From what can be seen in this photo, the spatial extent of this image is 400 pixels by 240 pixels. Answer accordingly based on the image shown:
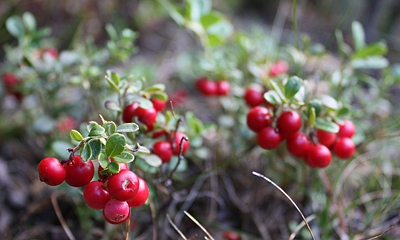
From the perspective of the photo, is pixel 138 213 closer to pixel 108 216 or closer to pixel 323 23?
pixel 108 216

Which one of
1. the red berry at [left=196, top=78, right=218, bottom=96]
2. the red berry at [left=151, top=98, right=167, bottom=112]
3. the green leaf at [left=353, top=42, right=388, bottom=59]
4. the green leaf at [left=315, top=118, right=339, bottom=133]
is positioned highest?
the green leaf at [left=353, top=42, right=388, bottom=59]

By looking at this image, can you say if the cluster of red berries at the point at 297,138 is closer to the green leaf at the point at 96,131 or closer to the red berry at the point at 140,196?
the red berry at the point at 140,196

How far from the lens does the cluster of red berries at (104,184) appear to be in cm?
80

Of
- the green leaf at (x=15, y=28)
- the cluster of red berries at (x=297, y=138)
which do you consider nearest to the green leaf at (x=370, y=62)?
the cluster of red berries at (x=297, y=138)

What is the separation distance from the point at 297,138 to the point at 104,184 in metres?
0.76

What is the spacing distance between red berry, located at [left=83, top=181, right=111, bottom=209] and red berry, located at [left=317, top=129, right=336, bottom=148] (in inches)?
34.7

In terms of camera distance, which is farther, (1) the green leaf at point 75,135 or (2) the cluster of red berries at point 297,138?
(2) the cluster of red berries at point 297,138

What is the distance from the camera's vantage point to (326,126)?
107cm

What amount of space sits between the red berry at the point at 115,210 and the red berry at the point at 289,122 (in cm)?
65

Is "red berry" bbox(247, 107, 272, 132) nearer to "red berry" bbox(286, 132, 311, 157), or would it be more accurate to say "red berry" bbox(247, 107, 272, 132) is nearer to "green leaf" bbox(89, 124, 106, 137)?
"red berry" bbox(286, 132, 311, 157)

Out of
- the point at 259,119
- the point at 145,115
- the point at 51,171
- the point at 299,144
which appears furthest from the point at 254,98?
the point at 51,171

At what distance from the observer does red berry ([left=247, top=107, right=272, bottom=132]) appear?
1139 mm

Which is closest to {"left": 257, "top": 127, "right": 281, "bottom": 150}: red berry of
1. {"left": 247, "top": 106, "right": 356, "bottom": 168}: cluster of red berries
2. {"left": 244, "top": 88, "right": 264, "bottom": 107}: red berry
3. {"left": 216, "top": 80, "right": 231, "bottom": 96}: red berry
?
{"left": 247, "top": 106, "right": 356, "bottom": 168}: cluster of red berries

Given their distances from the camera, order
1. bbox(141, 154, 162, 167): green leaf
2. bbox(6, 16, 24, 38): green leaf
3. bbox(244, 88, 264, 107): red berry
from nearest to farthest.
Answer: bbox(141, 154, 162, 167): green leaf, bbox(244, 88, 264, 107): red berry, bbox(6, 16, 24, 38): green leaf
